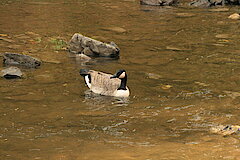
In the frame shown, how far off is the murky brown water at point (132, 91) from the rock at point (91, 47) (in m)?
0.28

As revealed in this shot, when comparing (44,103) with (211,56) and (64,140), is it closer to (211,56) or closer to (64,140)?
(64,140)

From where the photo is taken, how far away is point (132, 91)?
10930mm

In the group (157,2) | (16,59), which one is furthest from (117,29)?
(157,2)

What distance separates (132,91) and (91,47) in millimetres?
3624

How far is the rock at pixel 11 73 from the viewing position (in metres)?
11.4

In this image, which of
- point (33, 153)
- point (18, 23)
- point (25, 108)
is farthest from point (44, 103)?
point (18, 23)

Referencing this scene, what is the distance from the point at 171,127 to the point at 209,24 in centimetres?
1076

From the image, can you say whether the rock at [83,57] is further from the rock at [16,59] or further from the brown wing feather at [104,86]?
the brown wing feather at [104,86]

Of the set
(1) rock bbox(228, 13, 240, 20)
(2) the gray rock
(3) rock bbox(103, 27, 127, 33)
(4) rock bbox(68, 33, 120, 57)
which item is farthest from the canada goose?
(2) the gray rock

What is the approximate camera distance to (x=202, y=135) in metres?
7.73

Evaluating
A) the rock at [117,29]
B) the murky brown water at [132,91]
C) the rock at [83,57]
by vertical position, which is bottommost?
the rock at [83,57]

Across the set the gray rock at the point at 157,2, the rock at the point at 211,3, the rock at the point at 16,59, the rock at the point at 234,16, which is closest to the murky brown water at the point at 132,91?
the rock at the point at 234,16

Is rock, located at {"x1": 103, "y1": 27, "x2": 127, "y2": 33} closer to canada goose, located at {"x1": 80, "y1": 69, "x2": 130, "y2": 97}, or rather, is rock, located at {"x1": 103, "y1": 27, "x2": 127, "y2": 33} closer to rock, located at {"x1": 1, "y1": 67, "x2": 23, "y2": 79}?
rock, located at {"x1": 1, "y1": 67, "x2": 23, "y2": 79}

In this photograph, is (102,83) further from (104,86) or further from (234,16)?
(234,16)
